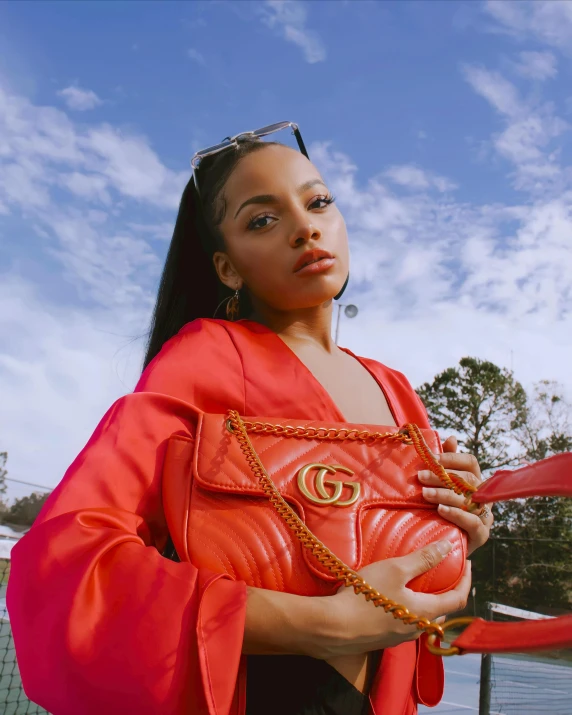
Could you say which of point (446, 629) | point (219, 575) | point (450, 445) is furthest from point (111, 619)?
point (450, 445)

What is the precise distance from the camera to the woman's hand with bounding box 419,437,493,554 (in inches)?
46.4

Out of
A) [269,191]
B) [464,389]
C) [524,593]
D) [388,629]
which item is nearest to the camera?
[388,629]

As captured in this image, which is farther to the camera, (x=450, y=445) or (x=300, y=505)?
(x=450, y=445)

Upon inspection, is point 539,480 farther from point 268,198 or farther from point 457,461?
point 268,198

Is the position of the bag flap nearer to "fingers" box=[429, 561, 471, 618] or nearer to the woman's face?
"fingers" box=[429, 561, 471, 618]

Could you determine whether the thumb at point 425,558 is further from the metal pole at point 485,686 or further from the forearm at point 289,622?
the metal pole at point 485,686

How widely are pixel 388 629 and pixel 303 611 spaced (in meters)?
0.16

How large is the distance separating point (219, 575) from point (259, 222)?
3.28 feet

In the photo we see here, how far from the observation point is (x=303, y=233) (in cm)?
156

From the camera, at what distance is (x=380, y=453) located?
1238 millimetres

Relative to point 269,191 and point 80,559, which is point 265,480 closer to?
point 80,559

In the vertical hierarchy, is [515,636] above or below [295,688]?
above

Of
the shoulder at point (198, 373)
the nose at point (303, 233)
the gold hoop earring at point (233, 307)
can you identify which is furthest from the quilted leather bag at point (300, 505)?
the gold hoop earring at point (233, 307)

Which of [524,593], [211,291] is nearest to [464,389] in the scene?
[524,593]
